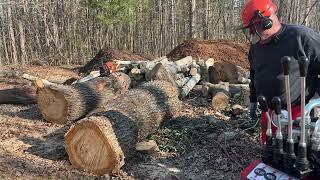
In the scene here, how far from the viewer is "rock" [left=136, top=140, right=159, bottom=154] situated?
237 inches

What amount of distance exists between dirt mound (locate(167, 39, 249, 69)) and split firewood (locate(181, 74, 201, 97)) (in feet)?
15.1

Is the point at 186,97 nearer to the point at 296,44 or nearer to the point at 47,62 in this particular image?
the point at 296,44

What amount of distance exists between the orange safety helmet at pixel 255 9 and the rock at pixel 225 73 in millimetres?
5851

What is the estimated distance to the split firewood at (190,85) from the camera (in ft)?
30.7

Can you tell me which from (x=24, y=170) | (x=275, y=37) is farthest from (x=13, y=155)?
(x=275, y=37)

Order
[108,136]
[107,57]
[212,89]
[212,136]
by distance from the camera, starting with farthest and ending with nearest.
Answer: [107,57] → [212,89] → [212,136] → [108,136]

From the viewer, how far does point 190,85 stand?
9664mm

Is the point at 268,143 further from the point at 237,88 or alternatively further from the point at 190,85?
the point at 190,85

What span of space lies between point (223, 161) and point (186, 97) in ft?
12.4

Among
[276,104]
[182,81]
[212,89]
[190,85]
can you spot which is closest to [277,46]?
[276,104]

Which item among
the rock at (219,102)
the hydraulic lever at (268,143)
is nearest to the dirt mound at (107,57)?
the rock at (219,102)

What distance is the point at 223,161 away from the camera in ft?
18.9

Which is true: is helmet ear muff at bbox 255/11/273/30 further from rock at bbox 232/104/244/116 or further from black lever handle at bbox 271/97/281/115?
rock at bbox 232/104/244/116

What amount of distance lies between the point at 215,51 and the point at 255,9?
38.5 feet
